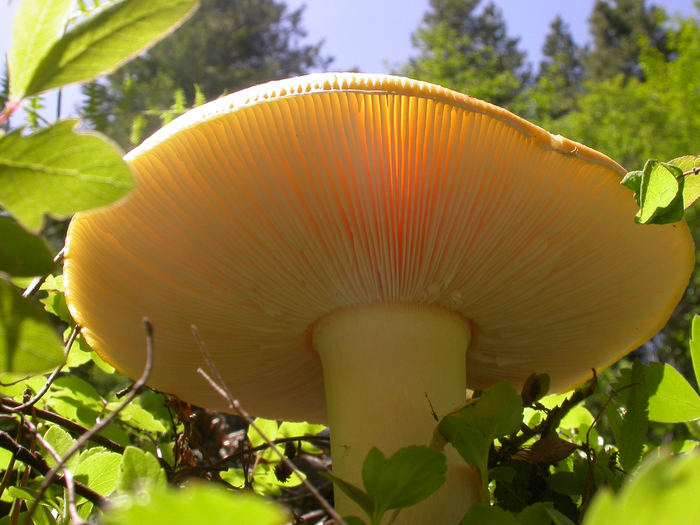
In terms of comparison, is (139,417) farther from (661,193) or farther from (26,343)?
(661,193)

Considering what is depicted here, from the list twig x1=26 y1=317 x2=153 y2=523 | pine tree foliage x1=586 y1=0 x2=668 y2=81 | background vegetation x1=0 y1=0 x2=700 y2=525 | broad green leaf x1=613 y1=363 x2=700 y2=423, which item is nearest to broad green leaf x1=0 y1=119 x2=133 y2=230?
background vegetation x1=0 y1=0 x2=700 y2=525

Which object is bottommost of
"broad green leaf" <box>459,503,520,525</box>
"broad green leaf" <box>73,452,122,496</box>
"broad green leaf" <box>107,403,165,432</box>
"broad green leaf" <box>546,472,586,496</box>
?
"broad green leaf" <box>107,403,165,432</box>

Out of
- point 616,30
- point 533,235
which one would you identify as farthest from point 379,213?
point 616,30

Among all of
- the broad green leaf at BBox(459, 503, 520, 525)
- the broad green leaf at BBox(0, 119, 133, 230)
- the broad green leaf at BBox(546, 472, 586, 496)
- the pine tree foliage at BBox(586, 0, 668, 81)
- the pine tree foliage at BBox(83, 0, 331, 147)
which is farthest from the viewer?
the pine tree foliage at BBox(586, 0, 668, 81)

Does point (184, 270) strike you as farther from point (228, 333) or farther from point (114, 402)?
point (114, 402)

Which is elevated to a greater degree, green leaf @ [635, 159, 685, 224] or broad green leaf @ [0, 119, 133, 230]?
green leaf @ [635, 159, 685, 224]

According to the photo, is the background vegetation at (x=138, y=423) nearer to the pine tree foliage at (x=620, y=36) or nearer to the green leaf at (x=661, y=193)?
the green leaf at (x=661, y=193)

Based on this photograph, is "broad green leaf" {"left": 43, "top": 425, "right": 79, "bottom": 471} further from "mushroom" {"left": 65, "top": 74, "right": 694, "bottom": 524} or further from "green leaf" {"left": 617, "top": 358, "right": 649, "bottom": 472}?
"green leaf" {"left": 617, "top": 358, "right": 649, "bottom": 472}
